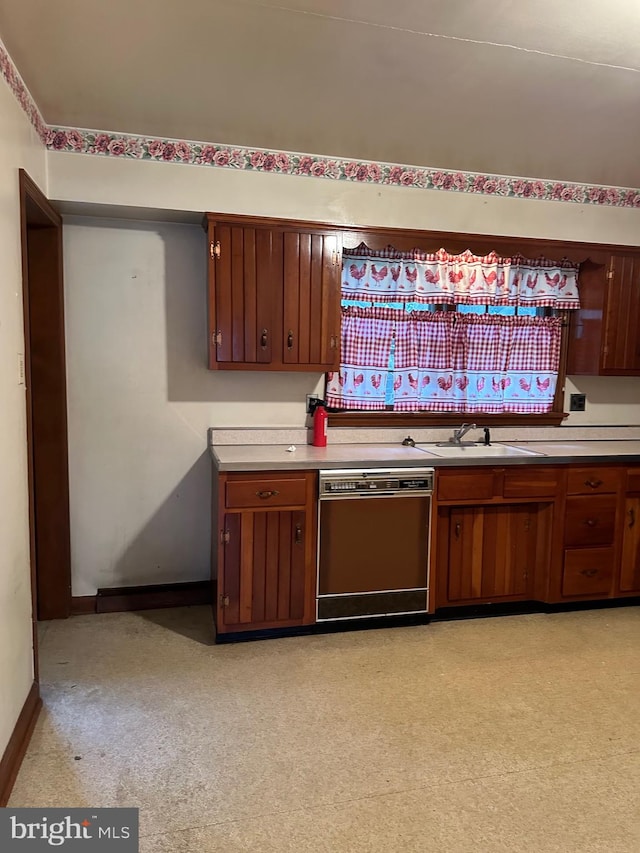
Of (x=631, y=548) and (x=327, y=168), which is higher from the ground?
(x=327, y=168)

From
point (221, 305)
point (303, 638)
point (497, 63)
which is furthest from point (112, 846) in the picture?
point (497, 63)

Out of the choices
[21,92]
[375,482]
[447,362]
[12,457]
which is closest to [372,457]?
[375,482]

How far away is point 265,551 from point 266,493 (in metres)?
0.29

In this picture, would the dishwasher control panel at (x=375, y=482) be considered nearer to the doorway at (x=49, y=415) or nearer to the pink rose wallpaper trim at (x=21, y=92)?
the doorway at (x=49, y=415)

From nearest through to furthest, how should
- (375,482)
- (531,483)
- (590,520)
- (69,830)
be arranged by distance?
(69,830) → (375,482) → (531,483) → (590,520)

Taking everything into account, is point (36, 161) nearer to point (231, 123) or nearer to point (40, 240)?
point (40, 240)

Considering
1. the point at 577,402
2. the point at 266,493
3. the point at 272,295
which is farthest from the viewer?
the point at 577,402

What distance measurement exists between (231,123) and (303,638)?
2.53 meters

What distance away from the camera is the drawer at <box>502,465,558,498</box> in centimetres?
320

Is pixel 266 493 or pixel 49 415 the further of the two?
pixel 49 415

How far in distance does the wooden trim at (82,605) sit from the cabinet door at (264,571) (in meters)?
0.88

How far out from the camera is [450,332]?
3.65m

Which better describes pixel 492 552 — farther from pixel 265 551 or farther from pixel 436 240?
pixel 436 240

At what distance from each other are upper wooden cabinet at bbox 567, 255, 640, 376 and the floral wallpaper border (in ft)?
1.35
